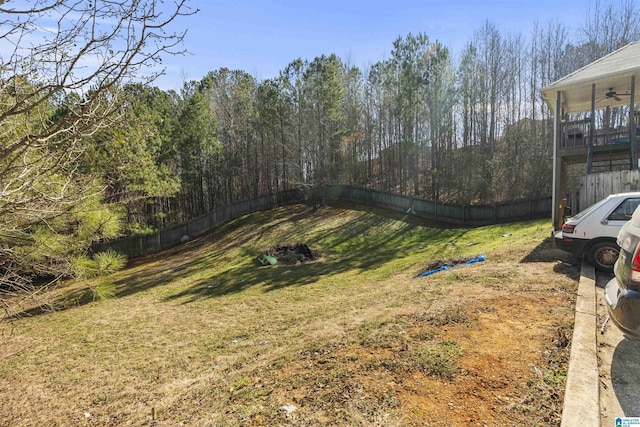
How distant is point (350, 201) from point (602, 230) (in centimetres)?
1825

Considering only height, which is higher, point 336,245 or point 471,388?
point 471,388

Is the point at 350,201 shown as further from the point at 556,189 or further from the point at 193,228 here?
the point at 556,189

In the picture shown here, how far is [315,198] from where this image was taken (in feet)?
74.7

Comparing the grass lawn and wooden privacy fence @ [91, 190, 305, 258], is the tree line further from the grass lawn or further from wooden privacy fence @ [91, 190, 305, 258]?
the grass lawn

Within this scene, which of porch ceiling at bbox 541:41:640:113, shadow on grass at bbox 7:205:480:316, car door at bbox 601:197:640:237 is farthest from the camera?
shadow on grass at bbox 7:205:480:316

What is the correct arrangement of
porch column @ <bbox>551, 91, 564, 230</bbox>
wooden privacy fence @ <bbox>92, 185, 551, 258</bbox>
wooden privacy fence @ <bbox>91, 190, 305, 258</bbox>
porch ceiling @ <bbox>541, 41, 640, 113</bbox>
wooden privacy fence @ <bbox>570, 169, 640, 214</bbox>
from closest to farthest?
1. wooden privacy fence @ <bbox>570, 169, 640, 214</bbox>
2. porch ceiling @ <bbox>541, 41, 640, 113</bbox>
3. porch column @ <bbox>551, 91, 564, 230</bbox>
4. wooden privacy fence @ <bbox>92, 185, 551, 258</bbox>
5. wooden privacy fence @ <bbox>91, 190, 305, 258</bbox>

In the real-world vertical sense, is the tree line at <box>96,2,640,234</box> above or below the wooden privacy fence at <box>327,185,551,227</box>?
above

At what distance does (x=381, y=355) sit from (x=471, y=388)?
0.91m

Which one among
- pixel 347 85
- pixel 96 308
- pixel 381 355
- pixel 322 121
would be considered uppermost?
pixel 347 85

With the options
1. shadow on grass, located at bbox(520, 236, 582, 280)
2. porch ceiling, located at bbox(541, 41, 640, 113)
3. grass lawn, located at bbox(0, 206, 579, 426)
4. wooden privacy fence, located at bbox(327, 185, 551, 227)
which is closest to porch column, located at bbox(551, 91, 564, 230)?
porch ceiling, located at bbox(541, 41, 640, 113)

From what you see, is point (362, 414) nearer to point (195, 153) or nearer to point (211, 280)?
point (211, 280)

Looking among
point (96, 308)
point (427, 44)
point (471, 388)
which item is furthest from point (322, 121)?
point (471, 388)

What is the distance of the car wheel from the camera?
5289 millimetres

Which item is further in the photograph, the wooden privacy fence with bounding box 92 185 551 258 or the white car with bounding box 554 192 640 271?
the wooden privacy fence with bounding box 92 185 551 258
